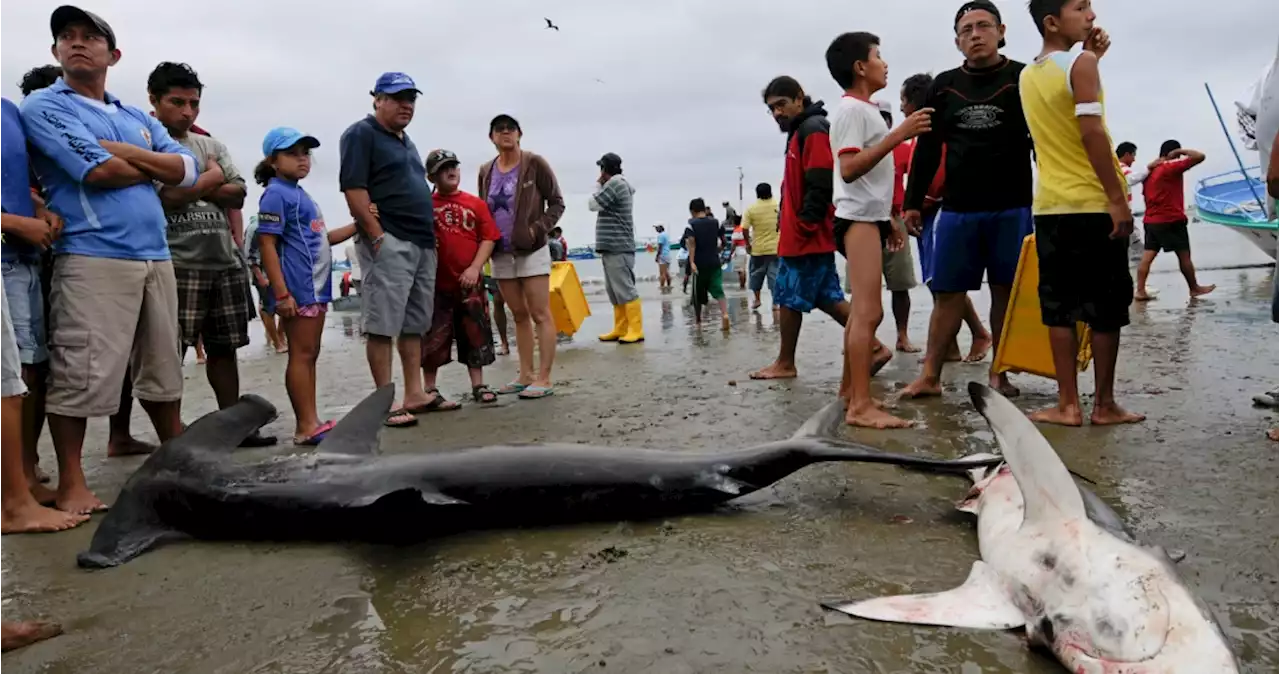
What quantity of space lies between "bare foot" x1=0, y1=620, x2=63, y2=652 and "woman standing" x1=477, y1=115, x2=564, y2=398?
414cm

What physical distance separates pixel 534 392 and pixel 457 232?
1375 millimetres

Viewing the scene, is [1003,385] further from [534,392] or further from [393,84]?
[393,84]

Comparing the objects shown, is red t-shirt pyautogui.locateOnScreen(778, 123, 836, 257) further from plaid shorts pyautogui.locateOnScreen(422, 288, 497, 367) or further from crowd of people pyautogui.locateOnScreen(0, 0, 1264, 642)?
plaid shorts pyautogui.locateOnScreen(422, 288, 497, 367)

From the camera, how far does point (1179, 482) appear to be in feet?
10.2

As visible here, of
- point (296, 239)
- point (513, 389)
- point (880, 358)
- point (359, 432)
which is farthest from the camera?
point (513, 389)

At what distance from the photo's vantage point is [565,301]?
10242 mm

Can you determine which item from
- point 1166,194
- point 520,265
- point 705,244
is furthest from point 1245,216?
point 520,265

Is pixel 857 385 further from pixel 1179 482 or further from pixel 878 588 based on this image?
pixel 878 588

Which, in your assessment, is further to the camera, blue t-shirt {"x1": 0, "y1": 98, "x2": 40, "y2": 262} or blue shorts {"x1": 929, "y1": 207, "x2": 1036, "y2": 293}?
blue shorts {"x1": 929, "y1": 207, "x2": 1036, "y2": 293}

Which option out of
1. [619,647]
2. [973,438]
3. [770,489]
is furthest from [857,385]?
[619,647]

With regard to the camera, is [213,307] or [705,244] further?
[705,244]

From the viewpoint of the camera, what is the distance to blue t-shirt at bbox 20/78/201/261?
353 cm

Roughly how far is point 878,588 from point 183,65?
478 centimetres

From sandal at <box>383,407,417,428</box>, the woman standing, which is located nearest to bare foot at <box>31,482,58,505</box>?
sandal at <box>383,407,417,428</box>
